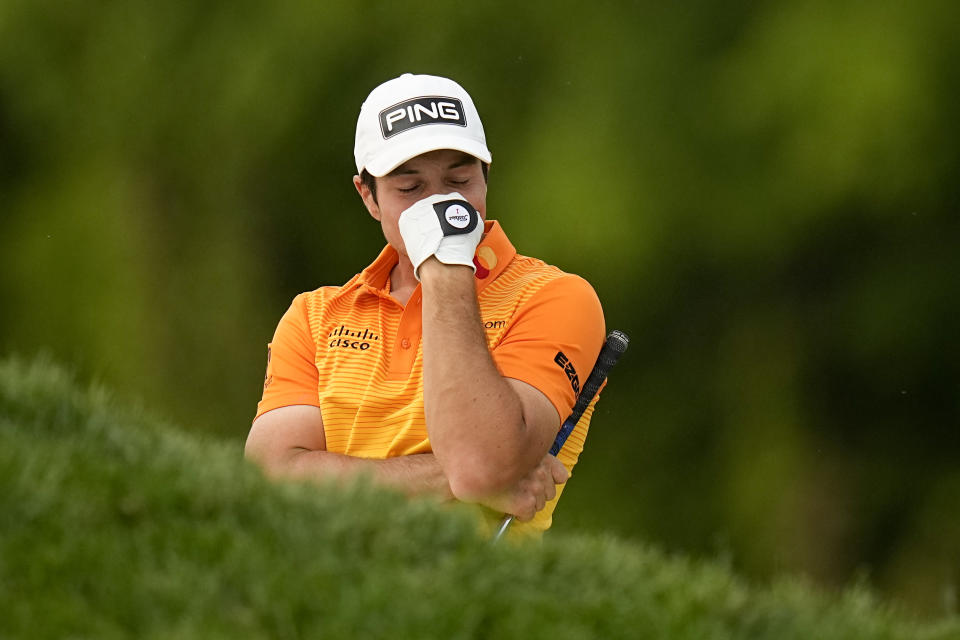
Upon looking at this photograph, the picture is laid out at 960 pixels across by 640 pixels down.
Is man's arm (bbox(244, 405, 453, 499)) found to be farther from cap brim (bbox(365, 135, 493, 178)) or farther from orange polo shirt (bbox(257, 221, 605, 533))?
cap brim (bbox(365, 135, 493, 178))

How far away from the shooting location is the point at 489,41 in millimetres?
8602

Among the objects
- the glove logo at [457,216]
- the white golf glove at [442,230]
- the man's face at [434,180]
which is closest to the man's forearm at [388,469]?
the white golf glove at [442,230]

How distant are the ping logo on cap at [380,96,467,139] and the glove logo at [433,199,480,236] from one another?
0.90 feet

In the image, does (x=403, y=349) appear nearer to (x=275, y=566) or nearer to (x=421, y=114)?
(x=421, y=114)

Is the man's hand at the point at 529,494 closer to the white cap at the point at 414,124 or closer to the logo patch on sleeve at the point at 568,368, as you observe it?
the logo patch on sleeve at the point at 568,368

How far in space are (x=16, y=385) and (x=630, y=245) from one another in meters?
5.64

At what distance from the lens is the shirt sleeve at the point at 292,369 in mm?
4047

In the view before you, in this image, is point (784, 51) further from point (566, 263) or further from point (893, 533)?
point (893, 533)

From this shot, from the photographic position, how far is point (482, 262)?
4.11 metres

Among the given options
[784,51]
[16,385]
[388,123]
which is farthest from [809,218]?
[16,385]

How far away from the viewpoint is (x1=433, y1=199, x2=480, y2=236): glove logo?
3787mm

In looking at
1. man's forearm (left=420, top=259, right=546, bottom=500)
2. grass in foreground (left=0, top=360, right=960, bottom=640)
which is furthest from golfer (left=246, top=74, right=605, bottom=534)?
grass in foreground (left=0, top=360, right=960, bottom=640)

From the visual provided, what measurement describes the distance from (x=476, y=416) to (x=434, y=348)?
22 cm

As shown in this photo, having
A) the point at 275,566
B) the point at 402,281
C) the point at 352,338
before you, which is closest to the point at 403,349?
the point at 352,338
